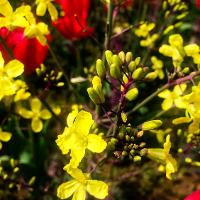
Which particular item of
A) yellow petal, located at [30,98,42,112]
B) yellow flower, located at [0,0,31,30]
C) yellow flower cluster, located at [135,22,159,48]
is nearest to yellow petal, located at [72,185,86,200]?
yellow flower, located at [0,0,31,30]

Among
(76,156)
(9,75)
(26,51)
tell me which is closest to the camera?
(76,156)

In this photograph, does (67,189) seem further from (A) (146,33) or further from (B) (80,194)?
(A) (146,33)

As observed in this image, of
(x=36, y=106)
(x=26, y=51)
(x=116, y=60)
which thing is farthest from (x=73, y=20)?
(x=116, y=60)

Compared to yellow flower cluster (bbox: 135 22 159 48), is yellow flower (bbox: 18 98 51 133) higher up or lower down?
lower down

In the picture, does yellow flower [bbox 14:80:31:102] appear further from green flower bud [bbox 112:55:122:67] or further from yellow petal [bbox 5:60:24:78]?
green flower bud [bbox 112:55:122:67]

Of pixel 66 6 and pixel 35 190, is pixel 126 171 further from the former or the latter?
pixel 66 6

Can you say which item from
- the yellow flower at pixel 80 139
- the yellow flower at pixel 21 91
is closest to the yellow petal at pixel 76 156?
the yellow flower at pixel 80 139
